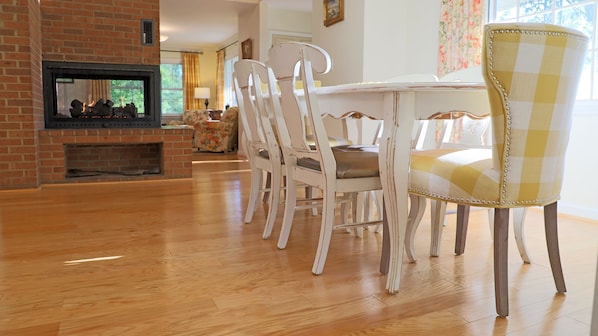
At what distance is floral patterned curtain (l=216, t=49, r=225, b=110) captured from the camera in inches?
400

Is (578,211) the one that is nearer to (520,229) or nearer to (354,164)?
(520,229)

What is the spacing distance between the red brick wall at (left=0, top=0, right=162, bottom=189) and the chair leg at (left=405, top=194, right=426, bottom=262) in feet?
10.8

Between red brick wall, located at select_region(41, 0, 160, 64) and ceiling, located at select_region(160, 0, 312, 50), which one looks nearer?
red brick wall, located at select_region(41, 0, 160, 64)

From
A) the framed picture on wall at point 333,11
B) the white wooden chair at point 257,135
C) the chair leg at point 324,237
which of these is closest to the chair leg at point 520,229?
the chair leg at point 324,237

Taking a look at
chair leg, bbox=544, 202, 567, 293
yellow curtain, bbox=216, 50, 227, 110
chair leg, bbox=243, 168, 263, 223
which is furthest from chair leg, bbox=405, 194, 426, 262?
A: yellow curtain, bbox=216, 50, 227, 110

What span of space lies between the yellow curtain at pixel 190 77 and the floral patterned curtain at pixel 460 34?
7.58 meters

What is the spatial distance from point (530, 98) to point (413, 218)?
767 millimetres

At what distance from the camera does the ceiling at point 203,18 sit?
6.44m

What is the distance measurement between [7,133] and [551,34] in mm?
3946

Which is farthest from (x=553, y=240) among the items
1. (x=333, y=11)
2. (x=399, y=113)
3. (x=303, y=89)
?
(x=333, y=11)

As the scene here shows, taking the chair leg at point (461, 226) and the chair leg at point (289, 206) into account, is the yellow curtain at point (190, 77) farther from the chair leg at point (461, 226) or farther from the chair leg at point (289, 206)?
the chair leg at point (461, 226)

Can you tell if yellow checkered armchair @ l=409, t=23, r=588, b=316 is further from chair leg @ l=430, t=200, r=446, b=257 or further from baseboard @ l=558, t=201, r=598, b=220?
baseboard @ l=558, t=201, r=598, b=220

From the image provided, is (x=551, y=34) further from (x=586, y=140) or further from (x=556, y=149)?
(x=586, y=140)

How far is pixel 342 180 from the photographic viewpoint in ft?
5.94
